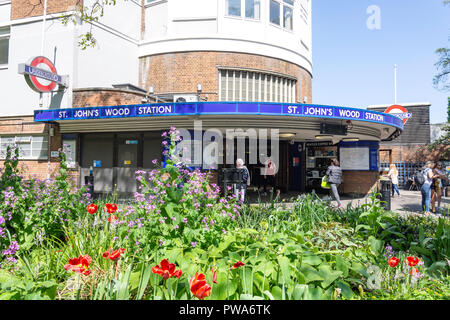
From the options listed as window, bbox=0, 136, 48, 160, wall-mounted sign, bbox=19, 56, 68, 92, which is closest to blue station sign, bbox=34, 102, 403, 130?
wall-mounted sign, bbox=19, 56, 68, 92

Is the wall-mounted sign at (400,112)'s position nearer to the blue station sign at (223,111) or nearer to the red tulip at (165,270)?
the blue station sign at (223,111)

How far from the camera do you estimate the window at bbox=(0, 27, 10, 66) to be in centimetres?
1575

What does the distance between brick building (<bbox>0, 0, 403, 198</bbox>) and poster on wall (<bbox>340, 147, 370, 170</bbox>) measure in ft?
0.17

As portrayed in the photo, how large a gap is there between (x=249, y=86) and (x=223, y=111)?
5.74 m

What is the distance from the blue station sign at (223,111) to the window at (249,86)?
482cm

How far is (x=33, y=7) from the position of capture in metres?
13.8

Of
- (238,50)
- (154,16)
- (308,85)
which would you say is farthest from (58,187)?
(308,85)

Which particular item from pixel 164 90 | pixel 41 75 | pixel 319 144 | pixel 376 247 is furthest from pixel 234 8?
pixel 376 247

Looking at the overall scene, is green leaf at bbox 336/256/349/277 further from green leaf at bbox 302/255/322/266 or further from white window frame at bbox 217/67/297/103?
white window frame at bbox 217/67/297/103

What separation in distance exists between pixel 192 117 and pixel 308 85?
1024cm

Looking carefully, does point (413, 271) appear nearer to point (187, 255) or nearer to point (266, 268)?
point (266, 268)

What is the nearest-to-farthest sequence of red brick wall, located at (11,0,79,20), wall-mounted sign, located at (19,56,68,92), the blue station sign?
the blue station sign → wall-mounted sign, located at (19,56,68,92) → red brick wall, located at (11,0,79,20)
